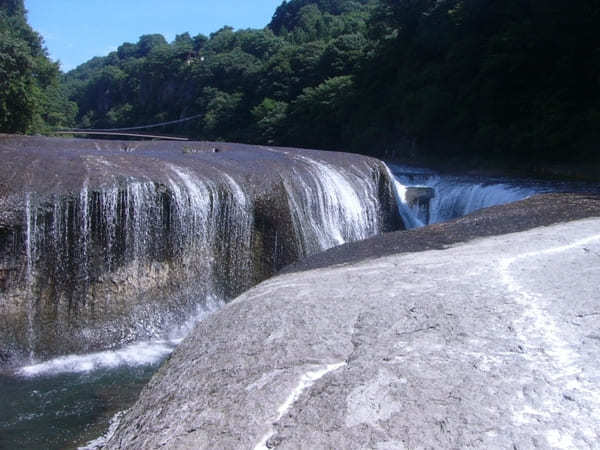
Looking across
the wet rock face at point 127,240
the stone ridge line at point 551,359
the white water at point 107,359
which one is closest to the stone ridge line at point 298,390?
the stone ridge line at point 551,359

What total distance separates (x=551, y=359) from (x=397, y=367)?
0.84 m

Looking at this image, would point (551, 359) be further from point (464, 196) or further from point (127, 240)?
point (464, 196)

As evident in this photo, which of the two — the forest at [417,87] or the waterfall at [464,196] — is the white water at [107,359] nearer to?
the waterfall at [464,196]

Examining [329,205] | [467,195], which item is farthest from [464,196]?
[329,205]

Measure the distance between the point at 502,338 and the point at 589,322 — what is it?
0.61 metres

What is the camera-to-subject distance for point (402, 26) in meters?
33.9

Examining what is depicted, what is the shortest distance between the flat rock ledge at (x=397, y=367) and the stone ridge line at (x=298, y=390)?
0.03 feet

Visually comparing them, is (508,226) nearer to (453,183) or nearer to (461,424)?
(461,424)

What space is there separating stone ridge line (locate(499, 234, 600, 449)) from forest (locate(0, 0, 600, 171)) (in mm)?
15168

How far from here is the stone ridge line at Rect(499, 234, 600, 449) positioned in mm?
2816

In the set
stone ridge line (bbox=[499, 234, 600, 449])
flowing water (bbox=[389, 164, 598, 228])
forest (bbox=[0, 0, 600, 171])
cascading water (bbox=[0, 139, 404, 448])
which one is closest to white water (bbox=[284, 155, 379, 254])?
cascading water (bbox=[0, 139, 404, 448])

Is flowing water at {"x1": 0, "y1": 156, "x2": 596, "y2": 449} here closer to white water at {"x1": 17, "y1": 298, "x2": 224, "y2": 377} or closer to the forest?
white water at {"x1": 17, "y1": 298, "x2": 224, "y2": 377}

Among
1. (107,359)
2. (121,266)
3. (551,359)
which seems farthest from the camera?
(121,266)

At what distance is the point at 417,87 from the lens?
29984 millimetres
